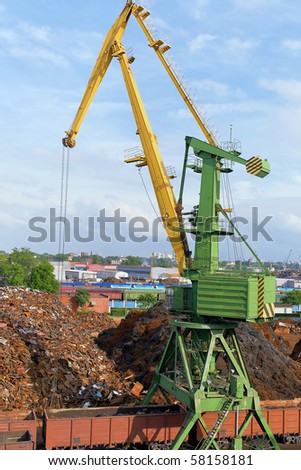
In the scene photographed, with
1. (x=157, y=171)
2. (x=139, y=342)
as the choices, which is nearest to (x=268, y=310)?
(x=157, y=171)

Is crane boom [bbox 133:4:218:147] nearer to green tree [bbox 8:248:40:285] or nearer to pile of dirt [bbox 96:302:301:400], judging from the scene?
pile of dirt [bbox 96:302:301:400]

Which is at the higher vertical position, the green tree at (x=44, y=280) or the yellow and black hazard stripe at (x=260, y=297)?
the yellow and black hazard stripe at (x=260, y=297)

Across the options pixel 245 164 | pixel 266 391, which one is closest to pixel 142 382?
pixel 266 391

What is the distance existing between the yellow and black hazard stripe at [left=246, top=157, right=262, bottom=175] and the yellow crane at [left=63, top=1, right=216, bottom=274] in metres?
2.76

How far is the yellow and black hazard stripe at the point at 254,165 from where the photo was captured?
1164cm

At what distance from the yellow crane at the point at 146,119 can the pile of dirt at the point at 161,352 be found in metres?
6.92

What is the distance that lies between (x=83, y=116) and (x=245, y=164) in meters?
7.63

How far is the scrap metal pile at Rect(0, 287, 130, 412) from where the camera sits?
49.7 ft

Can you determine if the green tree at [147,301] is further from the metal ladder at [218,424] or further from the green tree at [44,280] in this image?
the metal ladder at [218,424]

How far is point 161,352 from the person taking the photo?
19.9 meters

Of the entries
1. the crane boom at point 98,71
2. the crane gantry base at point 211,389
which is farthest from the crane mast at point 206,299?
the crane boom at point 98,71

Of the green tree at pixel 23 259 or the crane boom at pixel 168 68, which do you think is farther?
the green tree at pixel 23 259

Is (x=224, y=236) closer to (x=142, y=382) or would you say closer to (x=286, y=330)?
(x=142, y=382)

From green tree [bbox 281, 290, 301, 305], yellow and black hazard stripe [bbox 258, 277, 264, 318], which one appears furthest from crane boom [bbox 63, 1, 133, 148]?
green tree [bbox 281, 290, 301, 305]
